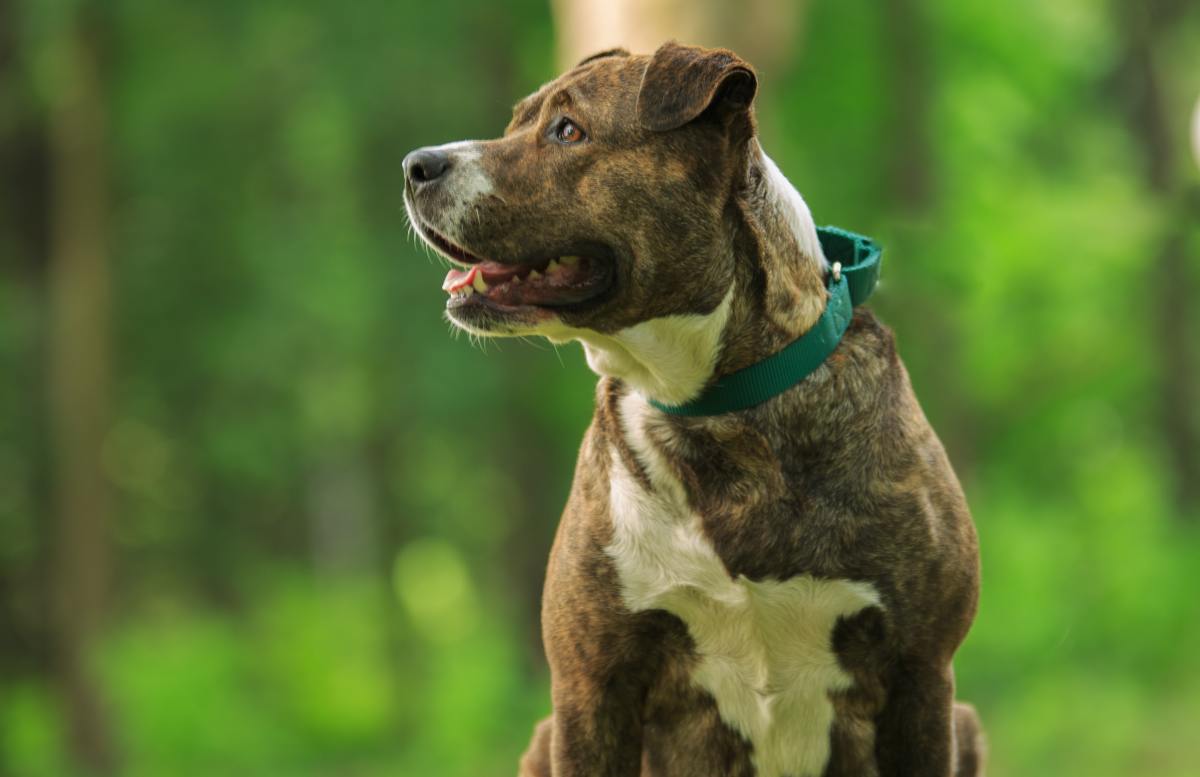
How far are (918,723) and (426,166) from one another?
163 centimetres

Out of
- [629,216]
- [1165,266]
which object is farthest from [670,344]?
[1165,266]

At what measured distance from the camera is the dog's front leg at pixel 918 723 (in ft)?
11.7

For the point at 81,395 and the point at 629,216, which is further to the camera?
the point at 81,395

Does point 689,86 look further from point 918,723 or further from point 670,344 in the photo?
point 918,723

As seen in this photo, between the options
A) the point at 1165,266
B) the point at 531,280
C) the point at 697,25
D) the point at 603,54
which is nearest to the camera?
the point at 531,280

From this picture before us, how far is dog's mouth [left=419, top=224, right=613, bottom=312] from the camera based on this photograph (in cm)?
347

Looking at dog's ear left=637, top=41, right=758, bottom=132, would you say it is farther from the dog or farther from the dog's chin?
the dog's chin

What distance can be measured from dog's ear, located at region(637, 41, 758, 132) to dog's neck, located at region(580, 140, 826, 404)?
0.48 ft

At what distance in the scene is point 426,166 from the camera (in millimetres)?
3484

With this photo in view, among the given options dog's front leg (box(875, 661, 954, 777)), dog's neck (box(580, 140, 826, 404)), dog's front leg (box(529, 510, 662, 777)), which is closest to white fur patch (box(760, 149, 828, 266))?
dog's neck (box(580, 140, 826, 404))

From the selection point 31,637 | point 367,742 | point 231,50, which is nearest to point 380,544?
point 367,742

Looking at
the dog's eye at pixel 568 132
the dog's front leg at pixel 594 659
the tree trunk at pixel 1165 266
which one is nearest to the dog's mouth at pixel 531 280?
the dog's eye at pixel 568 132

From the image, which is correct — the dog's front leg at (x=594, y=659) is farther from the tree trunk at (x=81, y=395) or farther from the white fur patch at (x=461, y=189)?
the tree trunk at (x=81, y=395)

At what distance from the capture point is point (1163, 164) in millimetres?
17047
